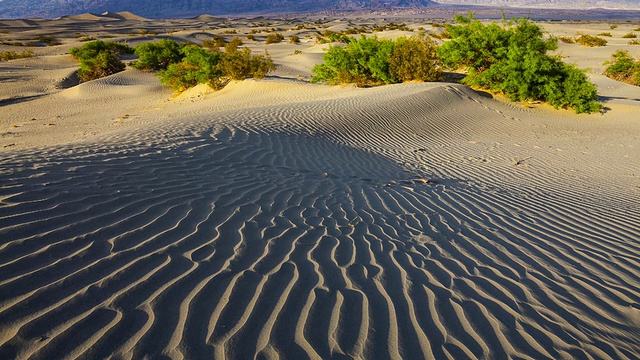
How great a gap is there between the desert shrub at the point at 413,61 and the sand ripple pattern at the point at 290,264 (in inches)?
479

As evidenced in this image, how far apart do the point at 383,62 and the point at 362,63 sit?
103cm

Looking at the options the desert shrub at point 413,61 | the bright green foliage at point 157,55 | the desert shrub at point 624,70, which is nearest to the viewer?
the desert shrub at point 413,61

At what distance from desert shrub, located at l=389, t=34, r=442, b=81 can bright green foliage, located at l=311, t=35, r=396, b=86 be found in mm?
384

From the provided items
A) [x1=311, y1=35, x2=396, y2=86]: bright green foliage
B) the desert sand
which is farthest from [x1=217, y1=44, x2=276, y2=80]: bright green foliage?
the desert sand

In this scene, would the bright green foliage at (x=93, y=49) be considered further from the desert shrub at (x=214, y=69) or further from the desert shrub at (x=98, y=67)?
the desert shrub at (x=214, y=69)

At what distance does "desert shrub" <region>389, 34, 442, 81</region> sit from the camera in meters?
17.0

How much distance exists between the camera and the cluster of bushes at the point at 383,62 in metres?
17.1

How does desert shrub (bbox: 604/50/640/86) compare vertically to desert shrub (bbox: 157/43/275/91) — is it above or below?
below

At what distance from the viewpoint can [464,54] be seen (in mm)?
16281

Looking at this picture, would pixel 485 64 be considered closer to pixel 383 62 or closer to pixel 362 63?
pixel 383 62

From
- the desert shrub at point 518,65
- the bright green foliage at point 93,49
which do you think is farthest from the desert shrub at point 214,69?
the desert shrub at point 518,65

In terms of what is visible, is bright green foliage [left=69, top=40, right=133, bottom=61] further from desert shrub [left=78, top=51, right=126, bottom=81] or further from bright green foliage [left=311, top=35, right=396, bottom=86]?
bright green foliage [left=311, top=35, right=396, bottom=86]

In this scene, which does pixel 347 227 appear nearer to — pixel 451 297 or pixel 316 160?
pixel 451 297

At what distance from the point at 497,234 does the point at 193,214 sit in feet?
11.0
